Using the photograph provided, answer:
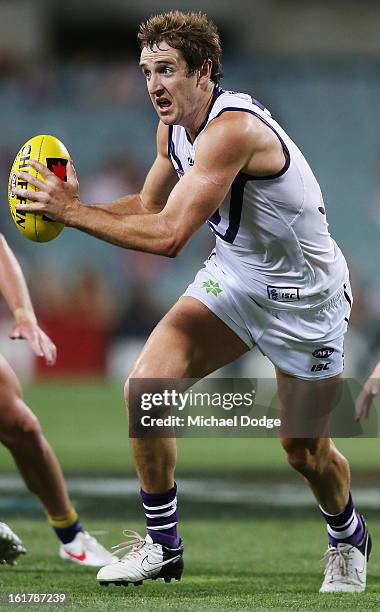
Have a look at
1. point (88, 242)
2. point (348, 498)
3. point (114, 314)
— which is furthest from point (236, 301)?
point (88, 242)

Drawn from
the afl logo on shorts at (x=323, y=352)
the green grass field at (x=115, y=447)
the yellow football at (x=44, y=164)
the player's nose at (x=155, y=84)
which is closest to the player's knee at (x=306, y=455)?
the afl logo on shorts at (x=323, y=352)

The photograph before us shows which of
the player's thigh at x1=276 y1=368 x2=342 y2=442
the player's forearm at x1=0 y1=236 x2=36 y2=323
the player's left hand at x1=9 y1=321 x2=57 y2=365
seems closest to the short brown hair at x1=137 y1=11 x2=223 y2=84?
the player's forearm at x1=0 y1=236 x2=36 y2=323

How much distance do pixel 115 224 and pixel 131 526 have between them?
2569 mm

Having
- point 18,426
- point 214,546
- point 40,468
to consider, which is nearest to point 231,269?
point 18,426

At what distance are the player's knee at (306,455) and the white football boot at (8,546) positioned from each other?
1241 mm

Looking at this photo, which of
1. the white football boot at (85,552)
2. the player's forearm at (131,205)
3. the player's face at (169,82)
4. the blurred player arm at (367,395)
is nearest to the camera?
the blurred player arm at (367,395)

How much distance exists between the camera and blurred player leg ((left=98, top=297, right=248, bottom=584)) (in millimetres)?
4816

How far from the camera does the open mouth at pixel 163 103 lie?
4.79m

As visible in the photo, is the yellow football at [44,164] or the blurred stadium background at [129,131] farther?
the blurred stadium background at [129,131]

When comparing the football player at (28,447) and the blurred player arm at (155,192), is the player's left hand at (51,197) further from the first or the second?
the blurred player arm at (155,192)

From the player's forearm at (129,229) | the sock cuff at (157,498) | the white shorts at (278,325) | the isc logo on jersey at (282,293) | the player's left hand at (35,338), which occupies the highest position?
the player's forearm at (129,229)

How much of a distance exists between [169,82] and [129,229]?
676 mm

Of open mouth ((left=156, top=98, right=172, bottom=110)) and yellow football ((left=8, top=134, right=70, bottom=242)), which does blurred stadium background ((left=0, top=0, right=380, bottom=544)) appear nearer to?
yellow football ((left=8, top=134, right=70, bottom=242))

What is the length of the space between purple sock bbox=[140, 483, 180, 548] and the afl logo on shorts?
83 centimetres
